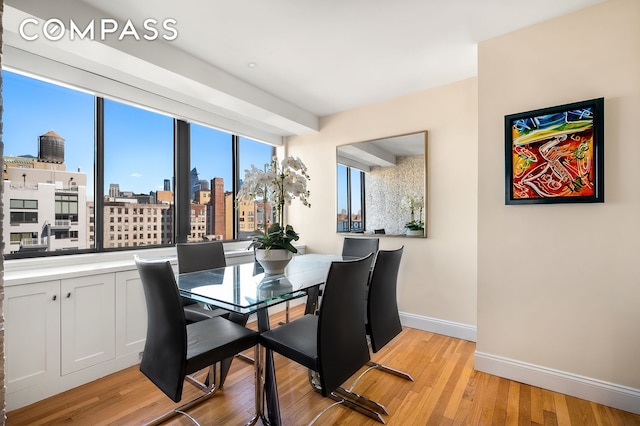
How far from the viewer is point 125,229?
2.86 metres

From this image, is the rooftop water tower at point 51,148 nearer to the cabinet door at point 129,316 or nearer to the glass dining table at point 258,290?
the cabinet door at point 129,316

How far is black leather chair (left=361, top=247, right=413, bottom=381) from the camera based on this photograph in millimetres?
1916

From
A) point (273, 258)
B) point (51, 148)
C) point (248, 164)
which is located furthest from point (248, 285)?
point (248, 164)

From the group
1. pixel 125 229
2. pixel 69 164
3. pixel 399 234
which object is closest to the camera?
pixel 69 164

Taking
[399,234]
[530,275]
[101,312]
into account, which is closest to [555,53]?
[530,275]

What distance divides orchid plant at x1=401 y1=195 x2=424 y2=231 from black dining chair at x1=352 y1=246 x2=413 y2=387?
123 cm

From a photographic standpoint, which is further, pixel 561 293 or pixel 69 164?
pixel 69 164

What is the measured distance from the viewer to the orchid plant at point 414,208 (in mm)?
3238

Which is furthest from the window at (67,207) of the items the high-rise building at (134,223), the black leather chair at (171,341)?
the black leather chair at (171,341)

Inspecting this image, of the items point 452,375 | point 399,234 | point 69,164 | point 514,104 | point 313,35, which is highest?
point 313,35

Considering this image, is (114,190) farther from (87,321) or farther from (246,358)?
A: (246,358)

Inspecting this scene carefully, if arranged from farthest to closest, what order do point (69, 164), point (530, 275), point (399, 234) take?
point (399, 234), point (69, 164), point (530, 275)

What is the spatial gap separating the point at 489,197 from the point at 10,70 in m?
3.62

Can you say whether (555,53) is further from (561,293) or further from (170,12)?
(170,12)
